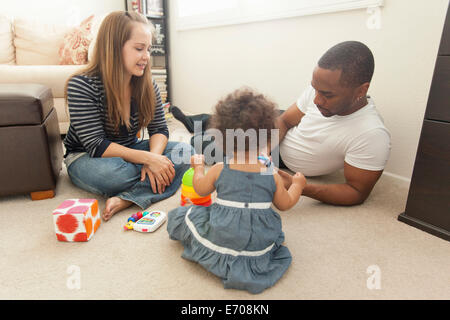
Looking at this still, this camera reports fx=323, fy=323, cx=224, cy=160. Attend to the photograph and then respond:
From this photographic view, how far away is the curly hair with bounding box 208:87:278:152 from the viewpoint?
2.54 feet

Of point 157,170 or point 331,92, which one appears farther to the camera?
point 157,170

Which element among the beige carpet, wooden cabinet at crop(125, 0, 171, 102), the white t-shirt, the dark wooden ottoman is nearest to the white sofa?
wooden cabinet at crop(125, 0, 171, 102)

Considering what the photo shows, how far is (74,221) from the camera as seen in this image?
97 centimetres

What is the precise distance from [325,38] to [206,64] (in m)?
1.14

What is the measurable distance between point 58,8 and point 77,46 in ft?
2.99

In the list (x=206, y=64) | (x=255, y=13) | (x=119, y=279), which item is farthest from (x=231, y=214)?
(x=206, y=64)

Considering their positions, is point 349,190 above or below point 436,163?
below

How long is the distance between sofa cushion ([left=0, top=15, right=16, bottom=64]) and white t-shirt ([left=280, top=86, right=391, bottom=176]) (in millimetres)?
2067

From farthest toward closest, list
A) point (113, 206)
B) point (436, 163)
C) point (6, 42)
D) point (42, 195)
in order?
point (6, 42) < point (42, 195) < point (113, 206) < point (436, 163)

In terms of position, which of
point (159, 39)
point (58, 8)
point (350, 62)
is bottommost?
point (350, 62)

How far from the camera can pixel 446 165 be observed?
3.37 ft

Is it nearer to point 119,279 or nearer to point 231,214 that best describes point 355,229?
point 231,214

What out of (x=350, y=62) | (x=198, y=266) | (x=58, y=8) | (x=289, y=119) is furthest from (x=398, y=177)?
(x=58, y=8)

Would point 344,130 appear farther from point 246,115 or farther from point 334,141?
point 246,115
